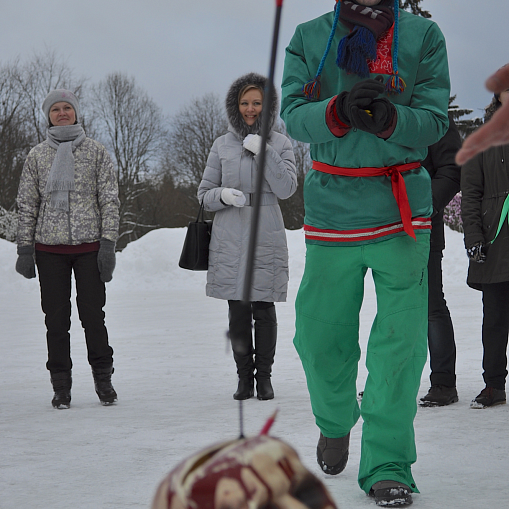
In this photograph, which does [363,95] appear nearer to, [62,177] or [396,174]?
[396,174]

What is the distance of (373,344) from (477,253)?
1.77 meters

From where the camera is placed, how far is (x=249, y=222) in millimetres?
4383

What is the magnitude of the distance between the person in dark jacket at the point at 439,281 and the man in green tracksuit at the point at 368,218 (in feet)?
4.38

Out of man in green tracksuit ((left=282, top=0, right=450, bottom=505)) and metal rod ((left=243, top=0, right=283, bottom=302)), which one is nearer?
metal rod ((left=243, top=0, right=283, bottom=302))

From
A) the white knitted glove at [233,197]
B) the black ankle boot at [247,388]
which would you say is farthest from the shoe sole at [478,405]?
the white knitted glove at [233,197]

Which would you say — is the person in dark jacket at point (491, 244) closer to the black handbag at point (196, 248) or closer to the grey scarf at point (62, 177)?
the black handbag at point (196, 248)

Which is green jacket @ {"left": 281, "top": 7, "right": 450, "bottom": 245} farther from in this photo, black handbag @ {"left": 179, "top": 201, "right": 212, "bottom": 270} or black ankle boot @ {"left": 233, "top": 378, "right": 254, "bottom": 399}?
black handbag @ {"left": 179, "top": 201, "right": 212, "bottom": 270}

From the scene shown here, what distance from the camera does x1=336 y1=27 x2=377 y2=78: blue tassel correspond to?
249cm

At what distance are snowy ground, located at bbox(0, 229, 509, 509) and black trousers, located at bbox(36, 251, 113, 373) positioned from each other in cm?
29

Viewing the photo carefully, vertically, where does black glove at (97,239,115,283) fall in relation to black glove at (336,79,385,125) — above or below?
below

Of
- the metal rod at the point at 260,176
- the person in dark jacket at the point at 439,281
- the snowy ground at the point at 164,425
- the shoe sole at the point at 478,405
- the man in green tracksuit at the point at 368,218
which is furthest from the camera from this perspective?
the person in dark jacket at the point at 439,281

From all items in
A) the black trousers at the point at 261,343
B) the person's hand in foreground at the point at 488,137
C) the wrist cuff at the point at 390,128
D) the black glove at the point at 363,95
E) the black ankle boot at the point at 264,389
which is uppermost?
the black glove at the point at 363,95

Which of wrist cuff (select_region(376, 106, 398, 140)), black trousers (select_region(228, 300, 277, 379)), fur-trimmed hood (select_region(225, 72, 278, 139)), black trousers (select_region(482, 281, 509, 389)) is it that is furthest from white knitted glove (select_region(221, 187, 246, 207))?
Answer: wrist cuff (select_region(376, 106, 398, 140))

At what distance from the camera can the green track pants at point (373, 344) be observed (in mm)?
2455
